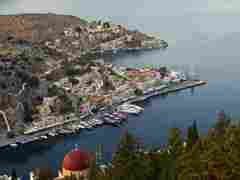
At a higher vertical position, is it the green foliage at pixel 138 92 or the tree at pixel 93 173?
the tree at pixel 93 173

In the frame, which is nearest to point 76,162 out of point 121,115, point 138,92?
point 121,115

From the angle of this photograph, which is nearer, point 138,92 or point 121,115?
point 121,115

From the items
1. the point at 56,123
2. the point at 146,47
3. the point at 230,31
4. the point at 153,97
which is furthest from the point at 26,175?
the point at 230,31

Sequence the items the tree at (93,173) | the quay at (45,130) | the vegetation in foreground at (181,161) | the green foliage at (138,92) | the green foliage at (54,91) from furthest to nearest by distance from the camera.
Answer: the green foliage at (138,92)
the green foliage at (54,91)
the quay at (45,130)
the tree at (93,173)
the vegetation in foreground at (181,161)

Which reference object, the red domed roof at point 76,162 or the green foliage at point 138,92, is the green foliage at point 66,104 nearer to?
the green foliage at point 138,92

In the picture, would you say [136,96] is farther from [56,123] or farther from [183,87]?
[56,123]

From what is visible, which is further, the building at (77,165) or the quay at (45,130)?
the quay at (45,130)

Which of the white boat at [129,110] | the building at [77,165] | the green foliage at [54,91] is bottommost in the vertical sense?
the white boat at [129,110]

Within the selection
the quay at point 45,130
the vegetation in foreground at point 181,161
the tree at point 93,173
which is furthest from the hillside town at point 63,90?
the vegetation in foreground at point 181,161

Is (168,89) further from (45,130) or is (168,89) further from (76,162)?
(76,162)

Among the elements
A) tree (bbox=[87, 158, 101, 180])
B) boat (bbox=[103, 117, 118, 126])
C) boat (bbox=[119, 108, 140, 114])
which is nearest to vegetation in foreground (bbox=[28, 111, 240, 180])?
tree (bbox=[87, 158, 101, 180])
